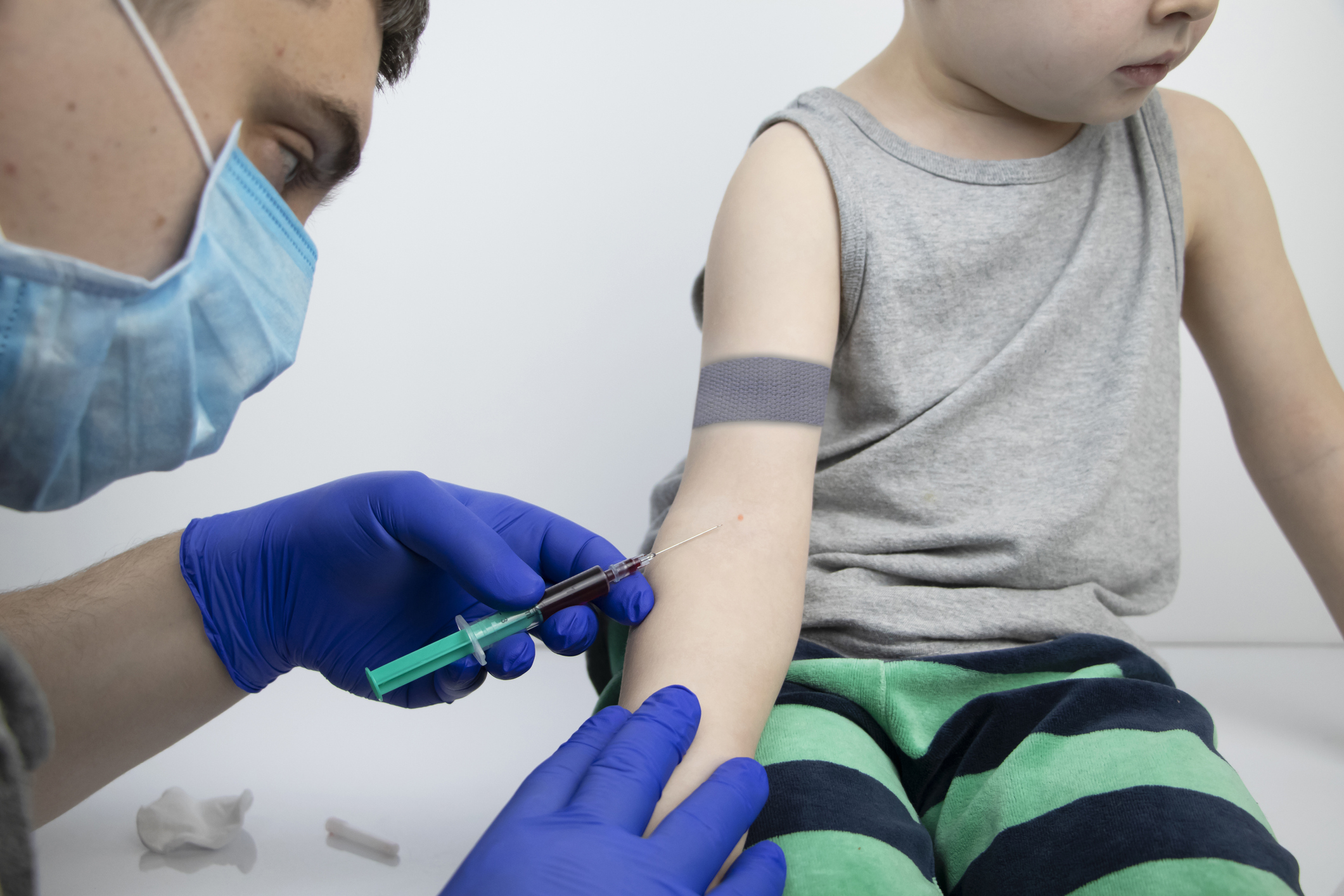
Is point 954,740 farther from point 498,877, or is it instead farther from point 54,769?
point 54,769

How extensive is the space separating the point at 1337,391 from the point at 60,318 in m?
1.53

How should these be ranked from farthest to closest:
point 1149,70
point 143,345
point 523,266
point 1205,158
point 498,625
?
1. point 523,266
2. point 1205,158
3. point 1149,70
4. point 498,625
5. point 143,345

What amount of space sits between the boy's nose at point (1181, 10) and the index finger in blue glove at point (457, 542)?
2.92 feet

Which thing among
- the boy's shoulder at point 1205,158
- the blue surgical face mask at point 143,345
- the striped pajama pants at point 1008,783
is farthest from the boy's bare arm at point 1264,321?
the blue surgical face mask at point 143,345

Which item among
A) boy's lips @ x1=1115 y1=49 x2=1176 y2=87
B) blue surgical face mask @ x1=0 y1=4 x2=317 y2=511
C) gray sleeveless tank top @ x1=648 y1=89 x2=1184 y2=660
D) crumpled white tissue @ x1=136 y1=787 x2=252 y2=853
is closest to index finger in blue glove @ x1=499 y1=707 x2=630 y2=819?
gray sleeveless tank top @ x1=648 y1=89 x2=1184 y2=660

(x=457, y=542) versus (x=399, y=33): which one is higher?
(x=399, y=33)

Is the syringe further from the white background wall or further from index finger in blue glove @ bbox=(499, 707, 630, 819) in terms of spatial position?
the white background wall

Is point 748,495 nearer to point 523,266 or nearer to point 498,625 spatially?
point 498,625

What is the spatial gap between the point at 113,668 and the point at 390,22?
0.79m

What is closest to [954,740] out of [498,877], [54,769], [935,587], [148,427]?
[935,587]

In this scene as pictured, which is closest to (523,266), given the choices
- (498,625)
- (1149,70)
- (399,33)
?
(399,33)

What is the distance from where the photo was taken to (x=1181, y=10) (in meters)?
0.98

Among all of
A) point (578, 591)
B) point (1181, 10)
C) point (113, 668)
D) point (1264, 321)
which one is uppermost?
point (1181, 10)

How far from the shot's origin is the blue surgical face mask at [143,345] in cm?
76
